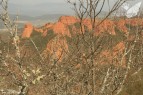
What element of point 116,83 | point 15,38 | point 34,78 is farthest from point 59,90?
point 34,78

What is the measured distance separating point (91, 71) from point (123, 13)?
5558 mm

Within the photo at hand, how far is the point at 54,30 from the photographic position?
313 ft

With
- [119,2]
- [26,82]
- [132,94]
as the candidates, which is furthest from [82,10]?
[132,94]

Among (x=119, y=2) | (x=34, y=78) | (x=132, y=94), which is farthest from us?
(x=132, y=94)

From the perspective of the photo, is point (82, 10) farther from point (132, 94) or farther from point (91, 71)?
point (132, 94)

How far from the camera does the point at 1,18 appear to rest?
6637 mm

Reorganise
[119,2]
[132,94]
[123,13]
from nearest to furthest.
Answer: [119,2] < [123,13] < [132,94]

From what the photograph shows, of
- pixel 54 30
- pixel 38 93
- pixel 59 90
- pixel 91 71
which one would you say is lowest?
pixel 54 30

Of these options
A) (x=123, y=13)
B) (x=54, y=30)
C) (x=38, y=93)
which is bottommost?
(x=54, y=30)

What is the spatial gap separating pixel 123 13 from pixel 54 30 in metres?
83.3

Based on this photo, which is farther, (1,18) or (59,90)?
(59,90)

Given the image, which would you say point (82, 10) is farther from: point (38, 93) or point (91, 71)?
point (38, 93)

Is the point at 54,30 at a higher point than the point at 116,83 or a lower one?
lower

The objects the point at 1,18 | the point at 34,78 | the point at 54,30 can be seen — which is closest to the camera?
the point at 34,78
